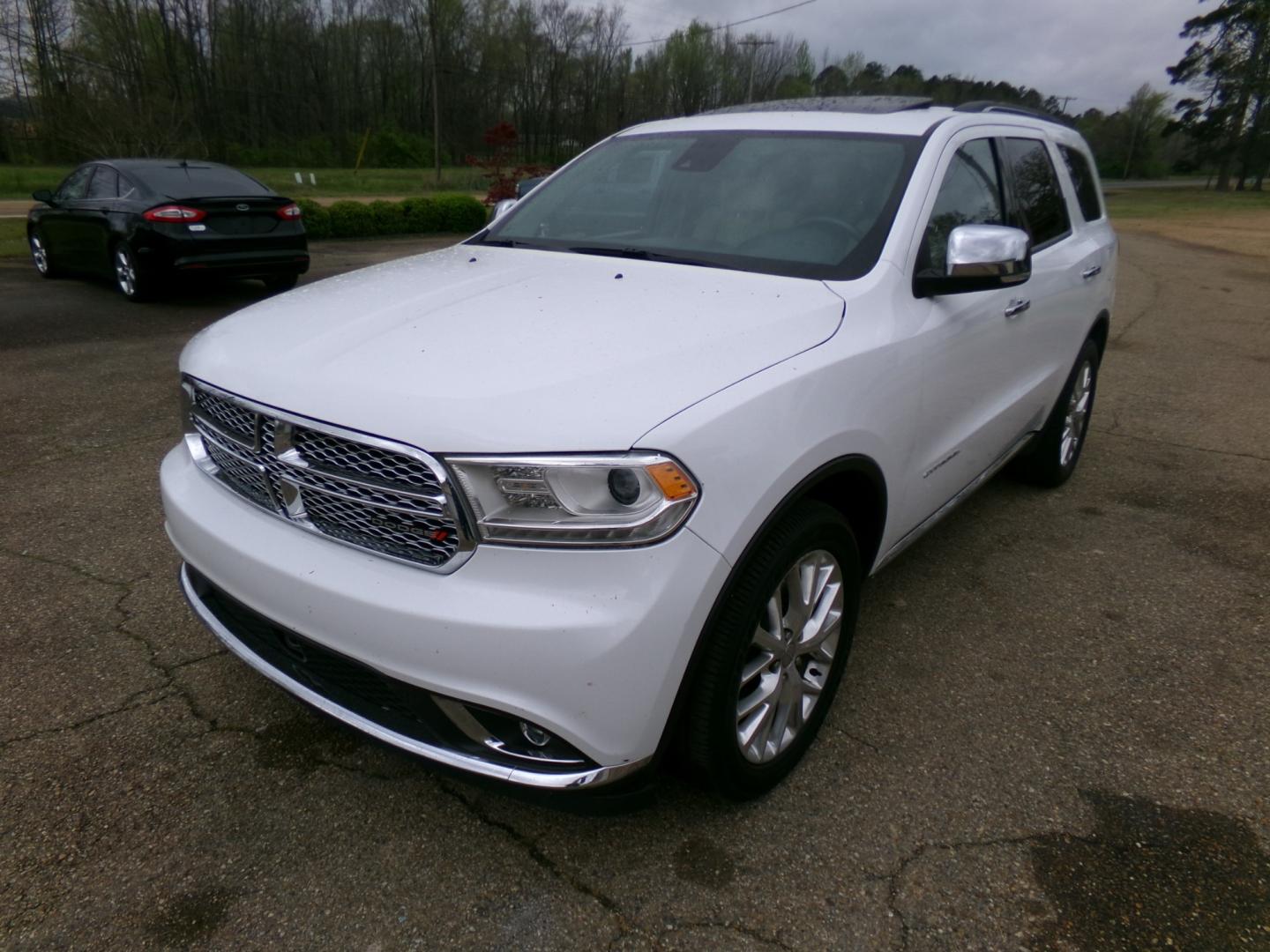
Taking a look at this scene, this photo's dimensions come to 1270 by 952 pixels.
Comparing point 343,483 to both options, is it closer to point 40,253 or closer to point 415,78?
point 40,253

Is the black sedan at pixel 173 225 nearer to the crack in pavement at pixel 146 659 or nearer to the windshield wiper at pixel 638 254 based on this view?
the crack in pavement at pixel 146 659

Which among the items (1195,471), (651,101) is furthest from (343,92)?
(1195,471)

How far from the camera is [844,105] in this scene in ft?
11.8

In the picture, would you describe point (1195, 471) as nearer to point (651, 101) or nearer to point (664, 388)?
point (664, 388)

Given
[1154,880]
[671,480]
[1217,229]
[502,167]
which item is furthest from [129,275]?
[1217,229]

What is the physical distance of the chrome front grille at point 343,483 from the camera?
1.88 m

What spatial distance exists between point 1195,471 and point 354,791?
5080 mm

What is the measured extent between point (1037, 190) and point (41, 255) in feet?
38.8

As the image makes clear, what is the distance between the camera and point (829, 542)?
2.36 m

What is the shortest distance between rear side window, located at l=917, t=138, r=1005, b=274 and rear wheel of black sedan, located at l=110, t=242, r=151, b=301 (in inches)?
346

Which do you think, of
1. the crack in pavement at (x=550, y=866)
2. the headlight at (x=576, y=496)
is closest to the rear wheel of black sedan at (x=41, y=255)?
the crack in pavement at (x=550, y=866)

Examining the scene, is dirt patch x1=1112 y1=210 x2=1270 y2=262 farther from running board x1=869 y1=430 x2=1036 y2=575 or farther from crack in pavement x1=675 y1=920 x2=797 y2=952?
crack in pavement x1=675 y1=920 x2=797 y2=952

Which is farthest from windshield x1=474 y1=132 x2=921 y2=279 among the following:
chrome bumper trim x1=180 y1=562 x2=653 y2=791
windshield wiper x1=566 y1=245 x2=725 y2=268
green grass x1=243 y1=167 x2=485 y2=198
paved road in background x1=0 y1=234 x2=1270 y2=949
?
green grass x1=243 y1=167 x2=485 y2=198

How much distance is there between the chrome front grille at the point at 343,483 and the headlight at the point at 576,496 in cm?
8
